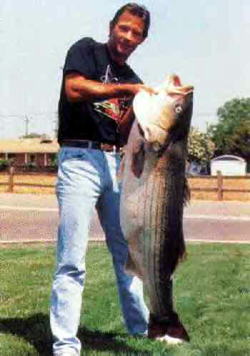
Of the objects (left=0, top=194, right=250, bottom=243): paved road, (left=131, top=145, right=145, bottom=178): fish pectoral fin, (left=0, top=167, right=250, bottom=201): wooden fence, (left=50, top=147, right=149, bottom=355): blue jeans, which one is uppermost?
(left=131, top=145, right=145, bottom=178): fish pectoral fin

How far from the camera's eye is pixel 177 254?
4.46m

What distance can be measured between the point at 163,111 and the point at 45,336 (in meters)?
2.45

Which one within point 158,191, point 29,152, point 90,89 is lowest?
point 29,152

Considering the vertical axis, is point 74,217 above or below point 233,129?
above

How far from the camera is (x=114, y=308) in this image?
281 inches

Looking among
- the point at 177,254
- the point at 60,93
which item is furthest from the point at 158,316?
the point at 60,93

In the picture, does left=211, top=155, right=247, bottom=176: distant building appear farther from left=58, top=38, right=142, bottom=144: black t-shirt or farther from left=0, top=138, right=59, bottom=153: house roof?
left=58, top=38, right=142, bottom=144: black t-shirt

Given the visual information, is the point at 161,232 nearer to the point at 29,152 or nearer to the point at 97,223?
the point at 97,223

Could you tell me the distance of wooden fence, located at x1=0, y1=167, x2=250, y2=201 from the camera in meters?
32.4

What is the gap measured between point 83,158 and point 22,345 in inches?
56.9

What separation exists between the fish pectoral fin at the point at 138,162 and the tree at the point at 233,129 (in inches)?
3286

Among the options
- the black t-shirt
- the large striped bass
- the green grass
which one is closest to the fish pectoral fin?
the large striped bass

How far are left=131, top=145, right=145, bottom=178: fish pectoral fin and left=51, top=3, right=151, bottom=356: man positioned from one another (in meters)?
0.65

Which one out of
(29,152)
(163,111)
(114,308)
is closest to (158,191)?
(163,111)
